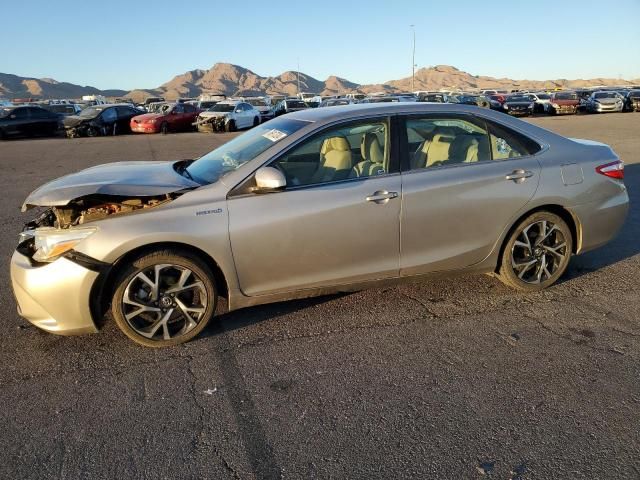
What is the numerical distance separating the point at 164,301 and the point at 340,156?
173 centimetres

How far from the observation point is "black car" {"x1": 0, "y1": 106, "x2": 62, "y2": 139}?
Answer: 24.1 m

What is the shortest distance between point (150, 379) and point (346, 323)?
148 centimetres

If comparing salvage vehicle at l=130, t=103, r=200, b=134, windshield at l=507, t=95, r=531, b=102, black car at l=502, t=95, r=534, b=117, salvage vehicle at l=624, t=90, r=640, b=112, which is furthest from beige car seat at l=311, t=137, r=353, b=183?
salvage vehicle at l=624, t=90, r=640, b=112

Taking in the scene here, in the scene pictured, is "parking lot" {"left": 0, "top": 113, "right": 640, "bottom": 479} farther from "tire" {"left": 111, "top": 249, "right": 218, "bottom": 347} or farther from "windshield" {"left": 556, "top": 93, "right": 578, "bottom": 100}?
"windshield" {"left": 556, "top": 93, "right": 578, "bottom": 100}

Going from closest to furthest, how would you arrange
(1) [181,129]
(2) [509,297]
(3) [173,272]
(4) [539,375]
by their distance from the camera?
(4) [539,375] < (3) [173,272] < (2) [509,297] < (1) [181,129]

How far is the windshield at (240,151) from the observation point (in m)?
3.89

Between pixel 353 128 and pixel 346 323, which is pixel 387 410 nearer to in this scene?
pixel 346 323

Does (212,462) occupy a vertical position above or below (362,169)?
below

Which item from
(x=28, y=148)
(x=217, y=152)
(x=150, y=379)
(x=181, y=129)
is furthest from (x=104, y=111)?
(x=150, y=379)

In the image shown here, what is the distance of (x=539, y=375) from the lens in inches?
125

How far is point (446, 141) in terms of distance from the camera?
4180mm

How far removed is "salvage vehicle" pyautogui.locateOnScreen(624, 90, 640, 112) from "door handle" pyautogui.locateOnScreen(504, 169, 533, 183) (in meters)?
38.6

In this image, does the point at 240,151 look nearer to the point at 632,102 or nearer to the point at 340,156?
the point at 340,156

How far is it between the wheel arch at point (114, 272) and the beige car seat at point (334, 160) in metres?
1.00
